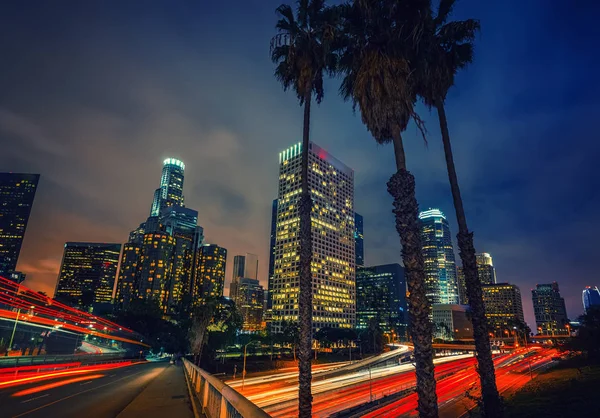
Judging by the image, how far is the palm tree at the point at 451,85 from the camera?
1276cm

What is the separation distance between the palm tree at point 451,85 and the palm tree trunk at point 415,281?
425 centimetres

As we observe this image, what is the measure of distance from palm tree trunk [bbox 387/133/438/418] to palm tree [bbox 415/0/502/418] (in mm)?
4254

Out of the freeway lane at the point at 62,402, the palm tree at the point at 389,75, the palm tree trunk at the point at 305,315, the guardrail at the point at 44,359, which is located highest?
the palm tree at the point at 389,75

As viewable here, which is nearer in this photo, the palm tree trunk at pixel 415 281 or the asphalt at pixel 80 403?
the palm tree trunk at pixel 415 281

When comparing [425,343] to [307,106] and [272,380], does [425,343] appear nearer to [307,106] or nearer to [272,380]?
[307,106]

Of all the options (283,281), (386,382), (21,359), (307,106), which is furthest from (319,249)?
(307,106)

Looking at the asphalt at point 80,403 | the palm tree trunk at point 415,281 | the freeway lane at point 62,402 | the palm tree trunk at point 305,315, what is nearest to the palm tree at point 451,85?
the palm tree trunk at point 415,281

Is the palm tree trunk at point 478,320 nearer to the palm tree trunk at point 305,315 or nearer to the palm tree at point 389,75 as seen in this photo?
the palm tree at point 389,75

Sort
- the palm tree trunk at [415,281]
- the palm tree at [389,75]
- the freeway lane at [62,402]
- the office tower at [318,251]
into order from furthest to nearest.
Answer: the office tower at [318,251] < the freeway lane at [62,402] < the palm tree at [389,75] < the palm tree trunk at [415,281]

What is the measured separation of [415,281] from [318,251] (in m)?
170

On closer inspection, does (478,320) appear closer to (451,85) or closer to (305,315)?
(305,315)

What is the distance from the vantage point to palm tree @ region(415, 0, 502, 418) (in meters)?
12.8

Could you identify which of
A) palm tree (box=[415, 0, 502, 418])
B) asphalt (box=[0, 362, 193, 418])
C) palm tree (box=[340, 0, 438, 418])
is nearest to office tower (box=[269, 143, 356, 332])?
asphalt (box=[0, 362, 193, 418])

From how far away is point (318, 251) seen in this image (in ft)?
586
